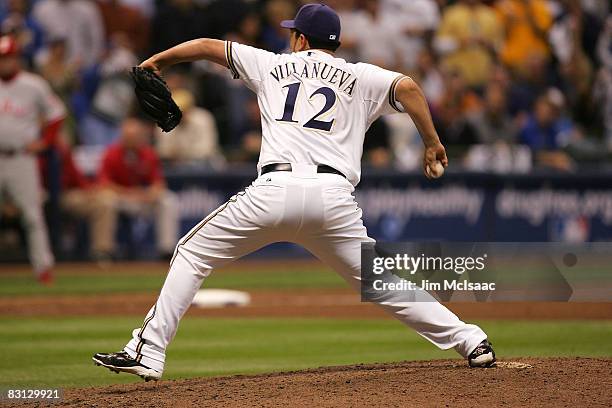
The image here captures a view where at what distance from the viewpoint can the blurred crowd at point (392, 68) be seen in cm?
1578

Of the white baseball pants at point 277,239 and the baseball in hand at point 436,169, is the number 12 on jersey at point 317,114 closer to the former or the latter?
the white baseball pants at point 277,239

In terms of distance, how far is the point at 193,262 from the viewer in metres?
5.99

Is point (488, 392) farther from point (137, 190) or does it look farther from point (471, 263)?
point (137, 190)

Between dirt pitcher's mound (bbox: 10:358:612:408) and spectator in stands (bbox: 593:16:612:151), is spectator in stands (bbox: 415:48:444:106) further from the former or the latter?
dirt pitcher's mound (bbox: 10:358:612:408)

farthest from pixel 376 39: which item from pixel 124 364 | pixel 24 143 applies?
pixel 124 364

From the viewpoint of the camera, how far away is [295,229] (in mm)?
5957

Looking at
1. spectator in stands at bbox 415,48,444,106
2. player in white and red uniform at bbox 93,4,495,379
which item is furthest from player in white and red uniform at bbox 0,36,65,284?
player in white and red uniform at bbox 93,4,495,379

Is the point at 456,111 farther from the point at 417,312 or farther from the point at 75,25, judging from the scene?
the point at 417,312

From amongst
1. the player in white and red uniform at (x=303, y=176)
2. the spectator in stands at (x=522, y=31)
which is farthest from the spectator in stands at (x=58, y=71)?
the player in white and red uniform at (x=303, y=176)

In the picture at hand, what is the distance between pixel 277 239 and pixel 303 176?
395 millimetres

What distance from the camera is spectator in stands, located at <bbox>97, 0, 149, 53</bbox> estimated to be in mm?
16875

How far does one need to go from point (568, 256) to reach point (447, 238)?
8.05 m

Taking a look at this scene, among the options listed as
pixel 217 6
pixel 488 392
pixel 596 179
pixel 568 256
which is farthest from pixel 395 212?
pixel 488 392

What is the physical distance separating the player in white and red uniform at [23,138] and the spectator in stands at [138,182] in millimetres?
2317
